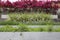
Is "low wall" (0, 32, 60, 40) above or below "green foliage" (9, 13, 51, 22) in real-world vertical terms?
above

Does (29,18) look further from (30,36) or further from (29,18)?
(30,36)

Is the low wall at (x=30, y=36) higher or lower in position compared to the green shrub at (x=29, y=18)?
higher

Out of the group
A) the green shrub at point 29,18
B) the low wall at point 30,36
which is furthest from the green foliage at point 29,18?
the low wall at point 30,36

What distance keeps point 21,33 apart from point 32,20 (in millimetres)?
2756

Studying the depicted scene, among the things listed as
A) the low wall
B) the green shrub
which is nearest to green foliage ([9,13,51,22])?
the green shrub

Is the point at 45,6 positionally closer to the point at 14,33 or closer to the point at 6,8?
the point at 6,8

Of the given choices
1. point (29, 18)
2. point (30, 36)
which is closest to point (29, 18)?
point (29, 18)

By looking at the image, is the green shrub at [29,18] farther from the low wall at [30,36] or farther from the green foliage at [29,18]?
the low wall at [30,36]

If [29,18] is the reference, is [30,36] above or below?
above

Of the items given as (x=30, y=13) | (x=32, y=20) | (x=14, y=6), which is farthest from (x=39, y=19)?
(x=14, y=6)

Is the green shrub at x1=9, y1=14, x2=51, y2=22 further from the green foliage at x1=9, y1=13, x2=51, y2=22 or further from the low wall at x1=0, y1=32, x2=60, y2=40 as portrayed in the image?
the low wall at x1=0, y1=32, x2=60, y2=40

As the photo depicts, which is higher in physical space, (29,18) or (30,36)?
(30,36)

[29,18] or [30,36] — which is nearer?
[30,36]

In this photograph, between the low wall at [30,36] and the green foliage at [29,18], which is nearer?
the low wall at [30,36]
